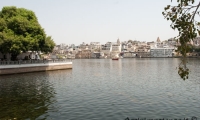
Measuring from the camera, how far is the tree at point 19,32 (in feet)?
165

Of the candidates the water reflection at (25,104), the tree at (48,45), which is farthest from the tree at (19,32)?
the water reflection at (25,104)

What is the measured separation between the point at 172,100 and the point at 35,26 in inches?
1671

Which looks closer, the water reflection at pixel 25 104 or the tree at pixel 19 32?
the water reflection at pixel 25 104

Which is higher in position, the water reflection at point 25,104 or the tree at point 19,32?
the tree at point 19,32

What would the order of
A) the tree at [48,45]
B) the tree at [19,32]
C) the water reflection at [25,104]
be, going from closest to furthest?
1. the water reflection at [25,104]
2. the tree at [19,32]
3. the tree at [48,45]

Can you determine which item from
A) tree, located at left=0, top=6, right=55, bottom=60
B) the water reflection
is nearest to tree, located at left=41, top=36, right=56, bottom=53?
tree, located at left=0, top=6, right=55, bottom=60

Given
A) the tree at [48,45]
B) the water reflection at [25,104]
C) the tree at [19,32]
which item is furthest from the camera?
the tree at [48,45]

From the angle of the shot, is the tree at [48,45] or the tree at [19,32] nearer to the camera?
the tree at [19,32]

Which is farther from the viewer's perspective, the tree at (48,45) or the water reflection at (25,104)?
the tree at (48,45)

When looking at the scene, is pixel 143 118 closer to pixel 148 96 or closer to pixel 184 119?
pixel 184 119

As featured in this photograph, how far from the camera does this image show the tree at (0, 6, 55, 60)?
50188mm

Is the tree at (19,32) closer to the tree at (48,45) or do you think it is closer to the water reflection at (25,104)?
the tree at (48,45)

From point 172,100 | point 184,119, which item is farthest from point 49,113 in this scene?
point 172,100

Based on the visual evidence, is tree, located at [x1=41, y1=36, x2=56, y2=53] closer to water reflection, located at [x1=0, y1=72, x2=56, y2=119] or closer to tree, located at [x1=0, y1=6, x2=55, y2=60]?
tree, located at [x1=0, y1=6, x2=55, y2=60]
